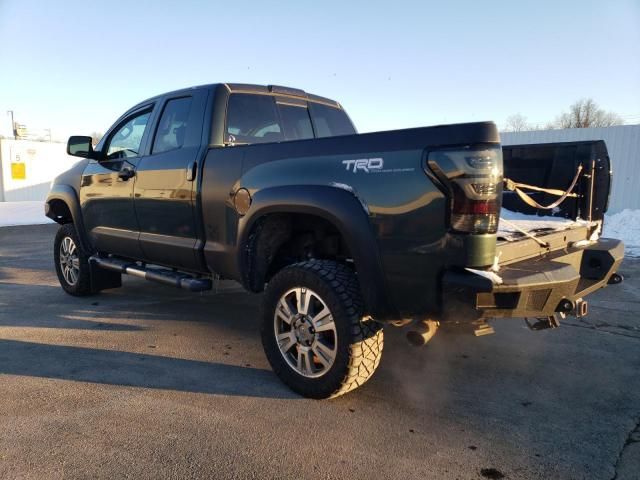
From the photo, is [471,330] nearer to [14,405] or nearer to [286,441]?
[286,441]

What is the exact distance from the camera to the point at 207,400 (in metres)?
3.17

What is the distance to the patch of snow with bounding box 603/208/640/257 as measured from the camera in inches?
401

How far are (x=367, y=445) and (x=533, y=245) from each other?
1.62 meters

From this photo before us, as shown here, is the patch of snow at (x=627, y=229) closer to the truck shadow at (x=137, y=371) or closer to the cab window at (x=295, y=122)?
the cab window at (x=295, y=122)

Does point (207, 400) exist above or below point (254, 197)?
below

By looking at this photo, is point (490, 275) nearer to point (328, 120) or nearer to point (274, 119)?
point (274, 119)

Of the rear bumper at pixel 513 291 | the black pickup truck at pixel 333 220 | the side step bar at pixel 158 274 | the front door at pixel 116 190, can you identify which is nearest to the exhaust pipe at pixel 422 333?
the black pickup truck at pixel 333 220

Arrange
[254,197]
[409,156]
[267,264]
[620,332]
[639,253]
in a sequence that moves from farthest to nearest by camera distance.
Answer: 1. [639,253]
2. [620,332]
3. [267,264]
4. [254,197]
5. [409,156]

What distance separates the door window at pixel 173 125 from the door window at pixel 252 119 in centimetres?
44

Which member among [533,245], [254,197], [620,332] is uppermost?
[254,197]

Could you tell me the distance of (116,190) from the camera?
4898mm

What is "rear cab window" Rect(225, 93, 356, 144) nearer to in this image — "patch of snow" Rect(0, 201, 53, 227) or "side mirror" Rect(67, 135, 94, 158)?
"side mirror" Rect(67, 135, 94, 158)

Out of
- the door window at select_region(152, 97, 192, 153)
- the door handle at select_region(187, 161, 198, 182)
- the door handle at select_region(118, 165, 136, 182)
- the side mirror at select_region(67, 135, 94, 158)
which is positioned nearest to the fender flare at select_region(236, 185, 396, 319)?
the door handle at select_region(187, 161, 198, 182)

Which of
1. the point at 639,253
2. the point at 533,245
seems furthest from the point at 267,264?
the point at 639,253
